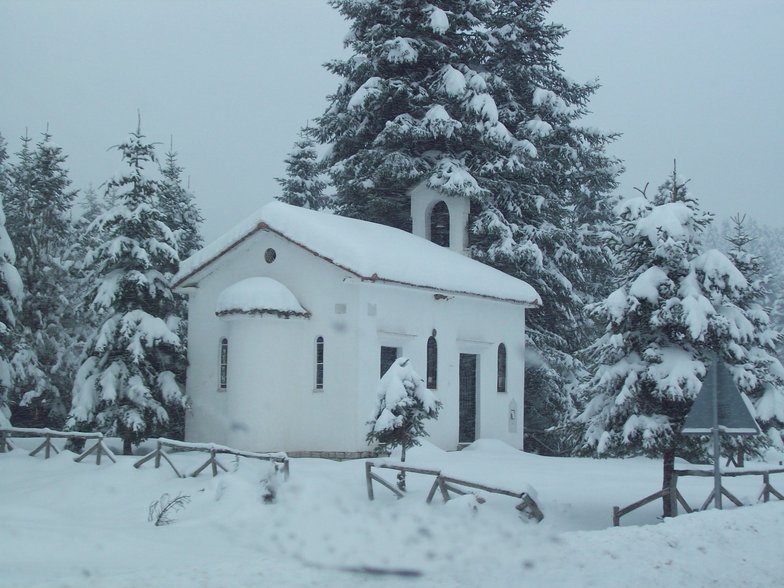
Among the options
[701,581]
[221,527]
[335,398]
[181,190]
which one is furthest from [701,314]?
[181,190]

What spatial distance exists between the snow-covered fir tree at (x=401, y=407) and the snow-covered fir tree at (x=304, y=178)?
26782 millimetres

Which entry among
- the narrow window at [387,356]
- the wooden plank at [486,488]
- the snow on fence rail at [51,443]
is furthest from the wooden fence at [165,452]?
the narrow window at [387,356]

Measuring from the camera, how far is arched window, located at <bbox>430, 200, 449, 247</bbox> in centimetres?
3441

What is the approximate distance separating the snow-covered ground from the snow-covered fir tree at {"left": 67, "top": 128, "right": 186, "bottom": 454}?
12.9 feet

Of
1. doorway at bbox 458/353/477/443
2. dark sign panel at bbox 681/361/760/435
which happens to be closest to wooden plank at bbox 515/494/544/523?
dark sign panel at bbox 681/361/760/435

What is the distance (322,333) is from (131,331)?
200 inches

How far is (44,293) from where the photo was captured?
34438 mm

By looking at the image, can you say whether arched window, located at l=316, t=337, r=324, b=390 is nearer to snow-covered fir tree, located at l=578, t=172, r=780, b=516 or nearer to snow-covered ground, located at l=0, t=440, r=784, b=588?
snow-covered ground, located at l=0, t=440, r=784, b=588

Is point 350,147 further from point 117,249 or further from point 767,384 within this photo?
point 767,384

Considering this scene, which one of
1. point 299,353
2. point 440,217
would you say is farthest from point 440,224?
point 299,353

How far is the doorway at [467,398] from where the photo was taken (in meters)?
27.8

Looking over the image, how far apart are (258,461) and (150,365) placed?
7010 mm

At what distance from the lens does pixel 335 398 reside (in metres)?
23.3

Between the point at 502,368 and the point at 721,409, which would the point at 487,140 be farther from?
the point at 721,409
